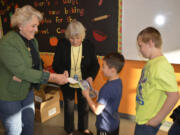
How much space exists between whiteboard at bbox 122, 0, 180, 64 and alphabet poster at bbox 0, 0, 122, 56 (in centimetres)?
12

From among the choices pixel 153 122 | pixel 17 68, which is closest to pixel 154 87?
pixel 153 122

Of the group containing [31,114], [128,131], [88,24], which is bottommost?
[128,131]

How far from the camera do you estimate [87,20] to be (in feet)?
8.34

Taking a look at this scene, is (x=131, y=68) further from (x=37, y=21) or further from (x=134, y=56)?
(x=37, y=21)

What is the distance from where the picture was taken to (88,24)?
8.36ft

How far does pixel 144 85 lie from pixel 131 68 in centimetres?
124

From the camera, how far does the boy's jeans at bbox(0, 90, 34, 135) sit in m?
1.43

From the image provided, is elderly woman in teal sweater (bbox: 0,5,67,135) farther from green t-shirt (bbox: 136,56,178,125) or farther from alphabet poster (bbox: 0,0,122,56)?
alphabet poster (bbox: 0,0,122,56)

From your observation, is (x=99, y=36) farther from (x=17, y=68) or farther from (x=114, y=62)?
(x=17, y=68)

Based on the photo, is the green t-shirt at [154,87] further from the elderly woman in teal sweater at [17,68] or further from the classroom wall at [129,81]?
the classroom wall at [129,81]

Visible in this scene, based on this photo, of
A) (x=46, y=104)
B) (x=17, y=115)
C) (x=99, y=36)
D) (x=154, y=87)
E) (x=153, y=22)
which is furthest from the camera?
(x=46, y=104)

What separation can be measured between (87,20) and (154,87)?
171 cm

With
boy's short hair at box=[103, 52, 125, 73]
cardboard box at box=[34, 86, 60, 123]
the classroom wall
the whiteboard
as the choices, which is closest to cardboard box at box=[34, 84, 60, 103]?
cardboard box at box=[34, 86, 60, 123]

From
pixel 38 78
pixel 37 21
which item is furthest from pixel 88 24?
pixel 38 78
